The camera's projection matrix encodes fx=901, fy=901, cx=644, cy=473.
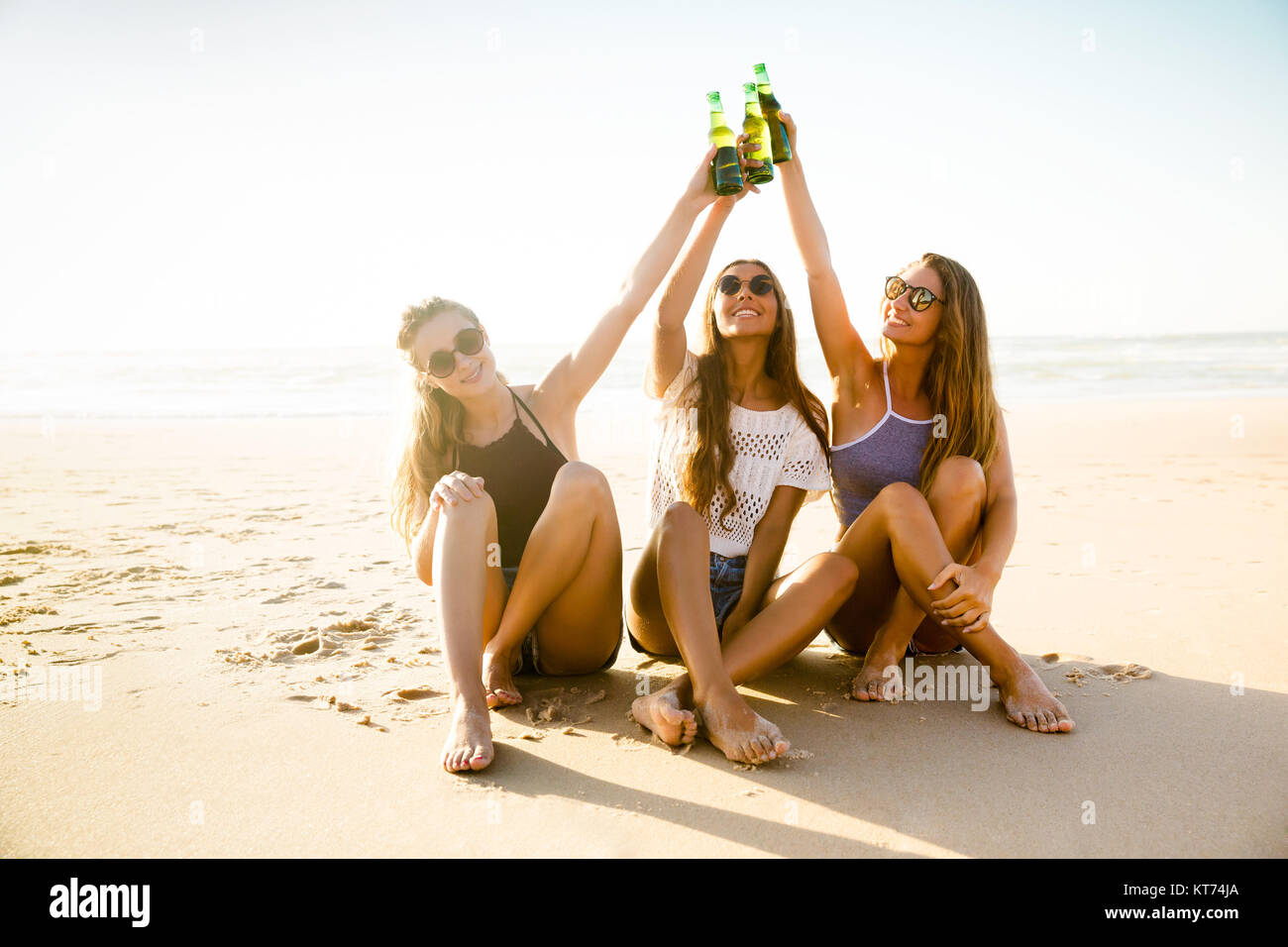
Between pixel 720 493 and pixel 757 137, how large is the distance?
1641 millimetres

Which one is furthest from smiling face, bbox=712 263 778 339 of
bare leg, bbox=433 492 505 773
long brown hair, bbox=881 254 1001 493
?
bare leg, bbox=433 492 505 773

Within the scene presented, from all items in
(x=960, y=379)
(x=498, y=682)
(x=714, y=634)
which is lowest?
(x=498, y=682)

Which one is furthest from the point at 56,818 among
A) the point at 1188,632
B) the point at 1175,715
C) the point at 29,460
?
the point at 29,460

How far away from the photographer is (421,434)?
3.64 m

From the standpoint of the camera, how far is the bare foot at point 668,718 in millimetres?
3018

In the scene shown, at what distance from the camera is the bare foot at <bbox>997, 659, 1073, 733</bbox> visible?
319 cm

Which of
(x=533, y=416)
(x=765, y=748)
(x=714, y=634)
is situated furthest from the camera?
(x=533, y=416)

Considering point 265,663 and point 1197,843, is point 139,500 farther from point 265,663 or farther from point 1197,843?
point 1197,843

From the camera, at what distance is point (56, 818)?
105 inches

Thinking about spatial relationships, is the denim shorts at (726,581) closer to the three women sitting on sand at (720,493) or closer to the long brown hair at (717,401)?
the three women sitting on sand at (720,493)

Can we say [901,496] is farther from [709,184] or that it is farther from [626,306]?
[709,184]

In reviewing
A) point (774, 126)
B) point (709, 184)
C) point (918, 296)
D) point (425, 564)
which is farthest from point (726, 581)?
point (774, 126)

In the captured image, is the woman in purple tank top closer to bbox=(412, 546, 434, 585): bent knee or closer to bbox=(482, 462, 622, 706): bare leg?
bbox=(482, 462, 622, 706): bare leg
